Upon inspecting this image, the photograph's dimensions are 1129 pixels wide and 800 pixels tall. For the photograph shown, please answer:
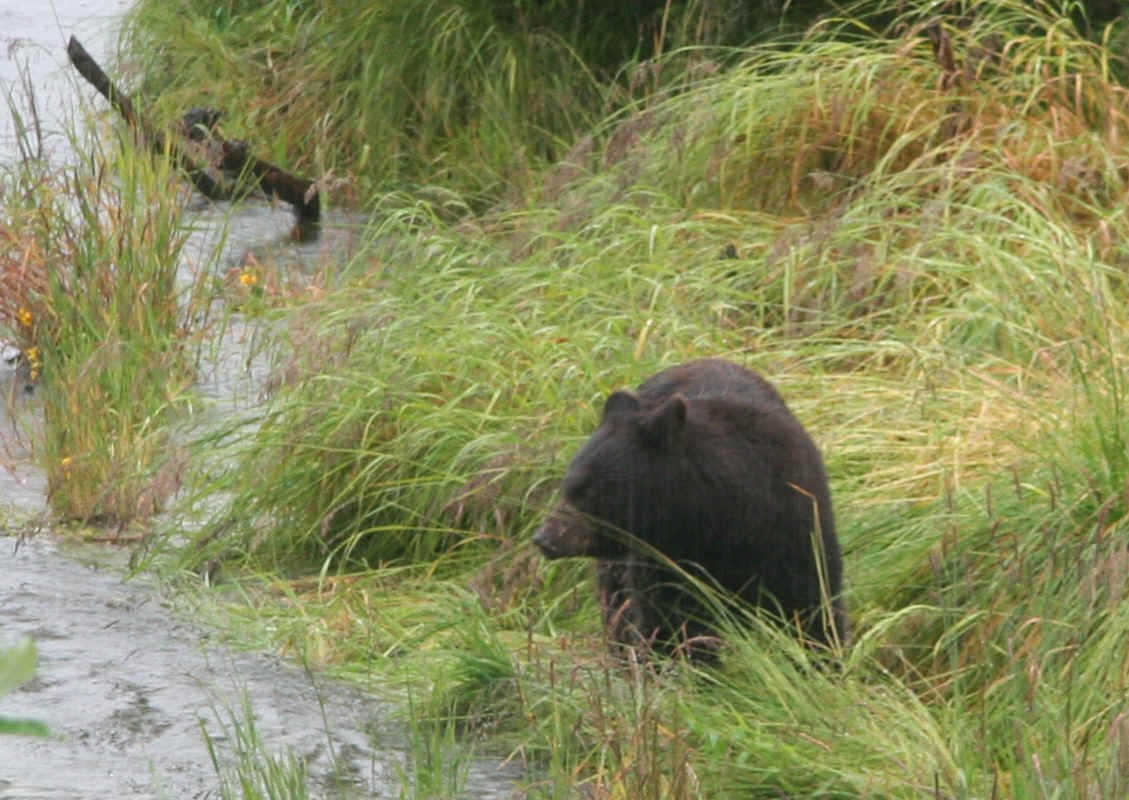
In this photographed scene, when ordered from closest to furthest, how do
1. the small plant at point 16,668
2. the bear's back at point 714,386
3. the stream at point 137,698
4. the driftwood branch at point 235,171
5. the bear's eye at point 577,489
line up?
the small plant at point 16,668, the stream at point 137,698, the bear's eye at point 577,489, the bear's back at point 714,386, the driftwood branch at point 235,171

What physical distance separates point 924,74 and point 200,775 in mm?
4770

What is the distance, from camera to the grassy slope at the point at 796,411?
4062 mm

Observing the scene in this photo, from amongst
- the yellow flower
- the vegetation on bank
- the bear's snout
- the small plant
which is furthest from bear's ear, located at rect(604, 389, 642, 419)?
the yellow flower

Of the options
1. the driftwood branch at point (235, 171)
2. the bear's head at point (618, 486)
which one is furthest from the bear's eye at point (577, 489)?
the driftwood branch at point (235, 171)

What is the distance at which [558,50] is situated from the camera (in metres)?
9.88

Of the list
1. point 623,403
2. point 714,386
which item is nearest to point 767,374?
point 714,386

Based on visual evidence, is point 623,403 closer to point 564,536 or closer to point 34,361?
point 564,536

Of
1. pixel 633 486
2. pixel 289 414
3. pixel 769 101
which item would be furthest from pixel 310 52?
pixel 633 486

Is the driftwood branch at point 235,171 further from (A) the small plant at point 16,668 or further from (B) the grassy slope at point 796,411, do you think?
(A) the small plant at point 16,668

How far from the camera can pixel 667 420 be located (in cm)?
443

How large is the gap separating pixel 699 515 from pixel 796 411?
1477 millimetres

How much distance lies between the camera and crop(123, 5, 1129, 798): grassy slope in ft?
13.3

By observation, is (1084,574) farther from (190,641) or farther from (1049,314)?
(190,641)

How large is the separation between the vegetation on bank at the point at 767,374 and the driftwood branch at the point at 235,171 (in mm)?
508
